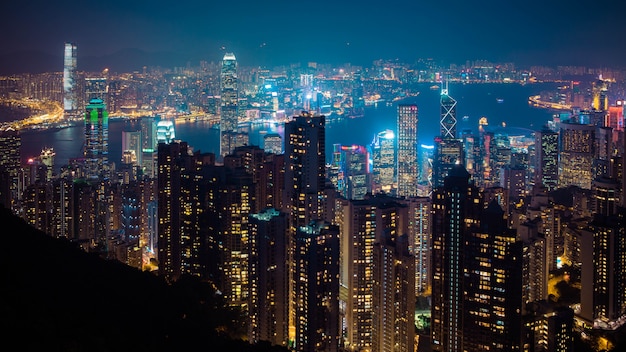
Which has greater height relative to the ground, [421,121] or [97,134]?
[421,121]

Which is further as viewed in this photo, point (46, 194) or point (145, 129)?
point (145, 129)

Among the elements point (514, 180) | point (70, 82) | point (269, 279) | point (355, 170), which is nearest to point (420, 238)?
point (269, 279)

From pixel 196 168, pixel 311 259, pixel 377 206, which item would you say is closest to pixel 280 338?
pixel 311 259

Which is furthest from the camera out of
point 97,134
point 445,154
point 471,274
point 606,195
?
point 97,134

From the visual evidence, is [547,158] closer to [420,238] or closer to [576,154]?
[576,154]

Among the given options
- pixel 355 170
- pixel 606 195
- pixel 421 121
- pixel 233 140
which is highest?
pixel 421 121

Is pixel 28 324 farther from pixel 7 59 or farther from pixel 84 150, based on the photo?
pixel 84 150

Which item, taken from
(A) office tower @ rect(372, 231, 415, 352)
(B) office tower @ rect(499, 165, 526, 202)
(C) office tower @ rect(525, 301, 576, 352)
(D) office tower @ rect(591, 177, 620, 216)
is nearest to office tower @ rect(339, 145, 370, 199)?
(B) office tower @ rect(499, 165, 526, 202)
